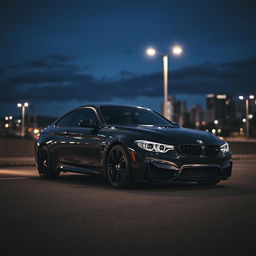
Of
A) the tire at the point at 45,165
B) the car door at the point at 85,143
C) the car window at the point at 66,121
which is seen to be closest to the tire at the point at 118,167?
the car door at the point at 85,143

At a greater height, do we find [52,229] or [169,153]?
[169,153]

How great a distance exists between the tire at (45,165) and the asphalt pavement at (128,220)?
1651 millimetres

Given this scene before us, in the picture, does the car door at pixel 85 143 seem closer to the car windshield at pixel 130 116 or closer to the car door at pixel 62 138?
the car door at pixel 62 138

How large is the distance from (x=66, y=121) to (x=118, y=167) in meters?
2.69

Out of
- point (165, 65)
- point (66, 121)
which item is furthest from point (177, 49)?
point (66, 121)

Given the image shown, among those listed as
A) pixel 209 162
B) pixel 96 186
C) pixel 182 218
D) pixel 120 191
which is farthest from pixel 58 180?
pixel 182 218

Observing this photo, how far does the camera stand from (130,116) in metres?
12.0

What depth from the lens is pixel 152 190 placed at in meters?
10.5

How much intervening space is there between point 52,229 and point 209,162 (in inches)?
182

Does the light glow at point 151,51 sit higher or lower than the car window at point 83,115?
higher

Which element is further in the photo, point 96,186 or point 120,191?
point 96,186

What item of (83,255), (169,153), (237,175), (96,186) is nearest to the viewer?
(83,255)

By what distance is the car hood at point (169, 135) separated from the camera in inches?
409

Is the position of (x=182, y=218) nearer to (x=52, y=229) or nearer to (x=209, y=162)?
(x=52, y=229)
